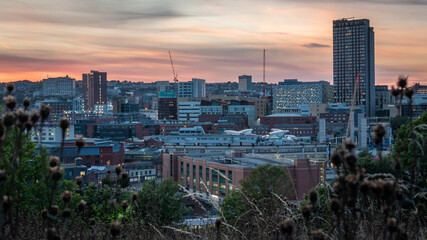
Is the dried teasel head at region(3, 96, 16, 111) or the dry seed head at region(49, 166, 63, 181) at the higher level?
the dried teasel head at region(3, 96, 16, 111)

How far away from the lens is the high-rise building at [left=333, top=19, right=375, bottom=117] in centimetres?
10347

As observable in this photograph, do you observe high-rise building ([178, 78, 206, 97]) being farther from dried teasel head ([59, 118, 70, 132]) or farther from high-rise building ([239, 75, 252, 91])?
dried teasel head ([59, 118, 70, 132])

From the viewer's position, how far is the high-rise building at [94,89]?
484 ft

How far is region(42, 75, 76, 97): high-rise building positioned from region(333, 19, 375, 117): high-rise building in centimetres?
9396

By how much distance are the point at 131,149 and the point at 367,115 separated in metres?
56.3

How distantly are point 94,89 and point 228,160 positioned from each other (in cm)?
11875

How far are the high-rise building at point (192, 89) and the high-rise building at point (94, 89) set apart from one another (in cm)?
2834

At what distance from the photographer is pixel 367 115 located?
10456 centimetres

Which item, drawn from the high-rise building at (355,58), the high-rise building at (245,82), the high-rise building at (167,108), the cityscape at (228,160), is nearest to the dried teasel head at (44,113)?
the cityscape at (228,160)

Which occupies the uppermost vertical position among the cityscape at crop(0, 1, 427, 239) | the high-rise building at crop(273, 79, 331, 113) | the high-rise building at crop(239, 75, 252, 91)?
the high-rise building at crop(239, 75, 252, 91)

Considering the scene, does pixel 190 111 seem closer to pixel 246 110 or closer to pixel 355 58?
pixel 246 110

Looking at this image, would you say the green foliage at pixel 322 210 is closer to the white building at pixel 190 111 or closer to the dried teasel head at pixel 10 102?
the dried teasel head at pixel 10 102

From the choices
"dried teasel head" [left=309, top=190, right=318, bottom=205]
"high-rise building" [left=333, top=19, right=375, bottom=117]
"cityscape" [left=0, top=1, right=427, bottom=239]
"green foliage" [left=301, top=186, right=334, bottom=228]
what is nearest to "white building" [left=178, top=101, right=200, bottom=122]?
"cityscape" [left=0, top=1, right=427, bottom=239]

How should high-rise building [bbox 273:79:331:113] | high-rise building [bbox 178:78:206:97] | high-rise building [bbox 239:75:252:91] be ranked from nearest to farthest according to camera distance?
high-rise building [bbox 178:78:206:97], high-rise building [bbox 273:79:331:113], high-rise building [bbox 239:75:252:91]
